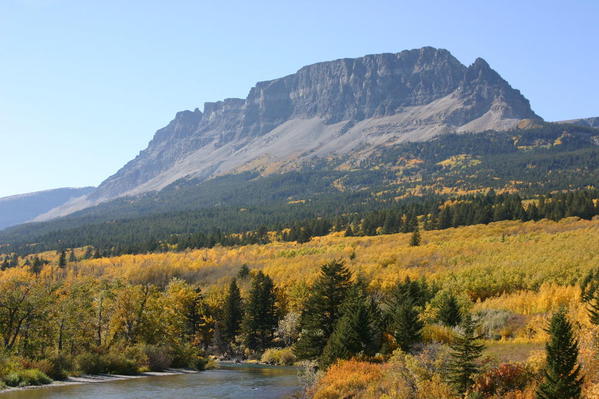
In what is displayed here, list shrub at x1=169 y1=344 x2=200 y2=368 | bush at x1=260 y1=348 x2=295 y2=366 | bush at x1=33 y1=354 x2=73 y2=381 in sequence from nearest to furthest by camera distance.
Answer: bush at x1=33 y1=354 x2=73 y2=381, shrub at x1=169 y1=344 x2=200 y2=368, bush at x1=260 y1=348 x2=295 y2=366

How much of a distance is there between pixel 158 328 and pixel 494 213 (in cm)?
10630

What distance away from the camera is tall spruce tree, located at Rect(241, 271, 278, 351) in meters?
82.2

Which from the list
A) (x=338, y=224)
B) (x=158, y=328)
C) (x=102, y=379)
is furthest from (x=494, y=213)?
(x=102, y=379)

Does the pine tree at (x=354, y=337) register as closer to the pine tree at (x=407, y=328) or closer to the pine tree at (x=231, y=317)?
the pine tree at (x=407, y=328)

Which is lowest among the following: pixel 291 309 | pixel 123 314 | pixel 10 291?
pixel 291 309

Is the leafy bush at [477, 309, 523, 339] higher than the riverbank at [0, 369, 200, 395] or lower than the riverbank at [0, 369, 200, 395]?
higher

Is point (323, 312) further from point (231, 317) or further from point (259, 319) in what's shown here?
point (231, 317)

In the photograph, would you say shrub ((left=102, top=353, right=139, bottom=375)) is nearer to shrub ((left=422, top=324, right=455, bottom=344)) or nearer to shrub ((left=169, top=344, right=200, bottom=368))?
shrub ((left=169, top=344, right=200, bottom=368))

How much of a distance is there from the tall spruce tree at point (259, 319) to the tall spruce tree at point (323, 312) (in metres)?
26.4

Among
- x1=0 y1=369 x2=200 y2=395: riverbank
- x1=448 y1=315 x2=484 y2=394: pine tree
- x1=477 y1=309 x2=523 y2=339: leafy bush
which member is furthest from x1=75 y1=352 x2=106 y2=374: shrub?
x1=448 y1=315 x2=484 y2=394: pine tree

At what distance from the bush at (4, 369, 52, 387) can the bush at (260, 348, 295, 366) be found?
34.0 meters

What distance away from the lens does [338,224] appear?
178 m

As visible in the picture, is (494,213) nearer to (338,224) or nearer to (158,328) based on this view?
(338,224)

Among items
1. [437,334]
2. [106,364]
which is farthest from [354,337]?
[106,364]
